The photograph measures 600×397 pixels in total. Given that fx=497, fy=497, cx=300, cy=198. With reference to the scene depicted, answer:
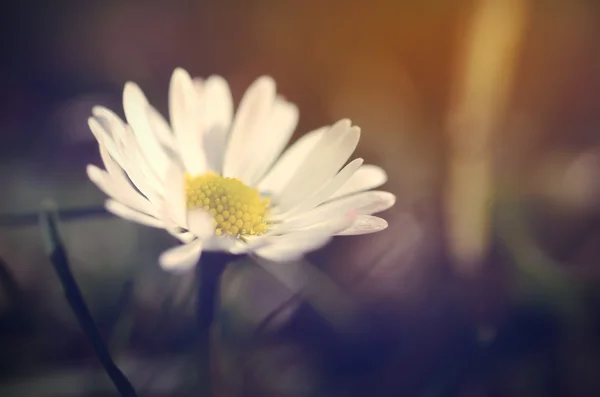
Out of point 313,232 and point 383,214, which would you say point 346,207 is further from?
point 383,214

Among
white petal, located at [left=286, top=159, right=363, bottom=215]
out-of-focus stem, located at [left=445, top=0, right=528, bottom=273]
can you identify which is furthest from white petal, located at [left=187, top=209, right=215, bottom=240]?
out-of-focus stem, located at [left=445, top=0, right=528, bottom=273]

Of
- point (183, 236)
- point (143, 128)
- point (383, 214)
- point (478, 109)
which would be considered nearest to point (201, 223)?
point (183, 236)

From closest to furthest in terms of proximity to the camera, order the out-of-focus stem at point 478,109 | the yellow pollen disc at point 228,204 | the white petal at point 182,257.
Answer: the white petal at point 182,257 → the yellow pollen disc at point 228,204 → the out-of-focus stem at point 478,109

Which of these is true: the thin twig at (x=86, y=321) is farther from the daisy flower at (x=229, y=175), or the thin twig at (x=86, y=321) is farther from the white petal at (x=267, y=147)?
the white petal at (x=267, y=147)

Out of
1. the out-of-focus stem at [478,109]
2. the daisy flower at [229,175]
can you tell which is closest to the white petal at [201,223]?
the daisy flower at [229,175]

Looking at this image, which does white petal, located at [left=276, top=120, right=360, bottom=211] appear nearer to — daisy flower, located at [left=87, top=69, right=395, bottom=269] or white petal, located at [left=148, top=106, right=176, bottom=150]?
daisy flower, located at [left=87, top=69, right=395, bottom=269]
